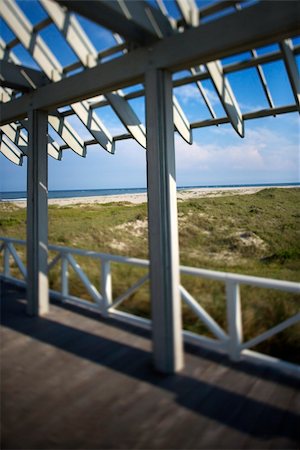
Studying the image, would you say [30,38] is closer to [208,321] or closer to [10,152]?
[208,321]

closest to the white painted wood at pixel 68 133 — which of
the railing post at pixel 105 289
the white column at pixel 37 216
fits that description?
the white column at pixel 37 216

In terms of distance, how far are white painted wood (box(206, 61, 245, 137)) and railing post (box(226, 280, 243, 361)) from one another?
1953 millimetres

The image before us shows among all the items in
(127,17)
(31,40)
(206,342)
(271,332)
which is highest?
(31,40)

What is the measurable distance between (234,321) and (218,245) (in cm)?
1182

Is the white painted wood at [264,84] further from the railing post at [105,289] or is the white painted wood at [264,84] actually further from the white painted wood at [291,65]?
the railing post at [105,289]

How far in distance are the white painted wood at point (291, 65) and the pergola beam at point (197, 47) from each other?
0.63 meters

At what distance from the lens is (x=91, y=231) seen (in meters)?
12.6

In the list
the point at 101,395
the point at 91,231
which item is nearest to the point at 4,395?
the point at 101,395

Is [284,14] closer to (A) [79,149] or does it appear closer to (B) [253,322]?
(B) [253,322]

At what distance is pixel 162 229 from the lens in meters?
2.36

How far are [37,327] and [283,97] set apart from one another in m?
3.93

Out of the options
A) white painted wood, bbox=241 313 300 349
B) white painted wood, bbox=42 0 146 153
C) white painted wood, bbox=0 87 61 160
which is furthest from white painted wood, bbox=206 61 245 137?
white painted wood, bbox=0 87 61 160

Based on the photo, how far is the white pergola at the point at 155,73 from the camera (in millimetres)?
1928

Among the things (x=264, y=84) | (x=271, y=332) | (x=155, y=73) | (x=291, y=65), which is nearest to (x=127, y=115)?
(x=155, y=73)
